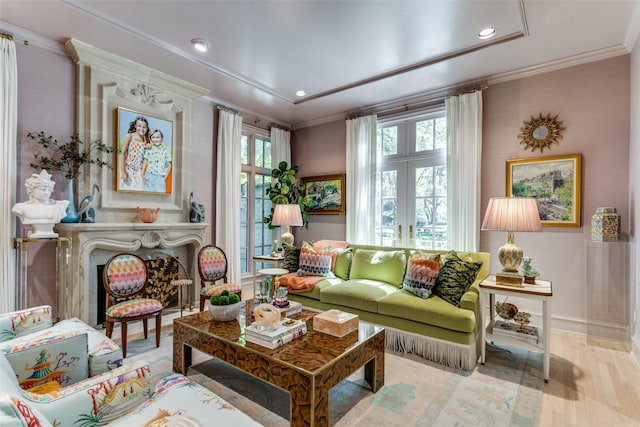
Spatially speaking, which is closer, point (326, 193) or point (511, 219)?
point (511, 219)

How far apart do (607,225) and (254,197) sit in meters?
4.57

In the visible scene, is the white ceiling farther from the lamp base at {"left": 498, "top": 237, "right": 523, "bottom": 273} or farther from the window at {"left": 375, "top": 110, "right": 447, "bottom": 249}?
the lamp base at {"left": 498, "top": 237, "right": 523, "bottom": 273}

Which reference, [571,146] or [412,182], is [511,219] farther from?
[412,182]

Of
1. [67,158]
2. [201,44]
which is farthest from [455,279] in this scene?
[67,158]

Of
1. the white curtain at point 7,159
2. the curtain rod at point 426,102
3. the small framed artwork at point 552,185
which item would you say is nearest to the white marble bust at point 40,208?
the white curtain at point 7,159

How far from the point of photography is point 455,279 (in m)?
2.84

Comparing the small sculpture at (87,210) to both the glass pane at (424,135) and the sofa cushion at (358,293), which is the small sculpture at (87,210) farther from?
the glass pane at (424,135)

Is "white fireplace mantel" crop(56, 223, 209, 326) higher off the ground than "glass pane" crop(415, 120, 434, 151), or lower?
lower

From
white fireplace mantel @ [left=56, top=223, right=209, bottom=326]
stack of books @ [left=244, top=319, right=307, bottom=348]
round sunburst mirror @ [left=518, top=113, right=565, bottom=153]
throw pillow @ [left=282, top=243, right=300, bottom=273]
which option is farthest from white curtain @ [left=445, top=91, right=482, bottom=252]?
white fireplace mantel @ [left=56, top=223, right=209, bottom=326]

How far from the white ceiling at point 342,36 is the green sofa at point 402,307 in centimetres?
217

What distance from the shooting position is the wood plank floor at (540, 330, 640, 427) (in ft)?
6.39

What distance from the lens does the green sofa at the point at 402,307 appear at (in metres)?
2.57

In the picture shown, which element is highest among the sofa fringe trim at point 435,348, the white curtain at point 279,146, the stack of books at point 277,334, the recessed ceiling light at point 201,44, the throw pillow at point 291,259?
the recessed ceiling light at point 201,44

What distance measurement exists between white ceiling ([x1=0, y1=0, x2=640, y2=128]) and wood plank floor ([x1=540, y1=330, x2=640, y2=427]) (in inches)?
116
